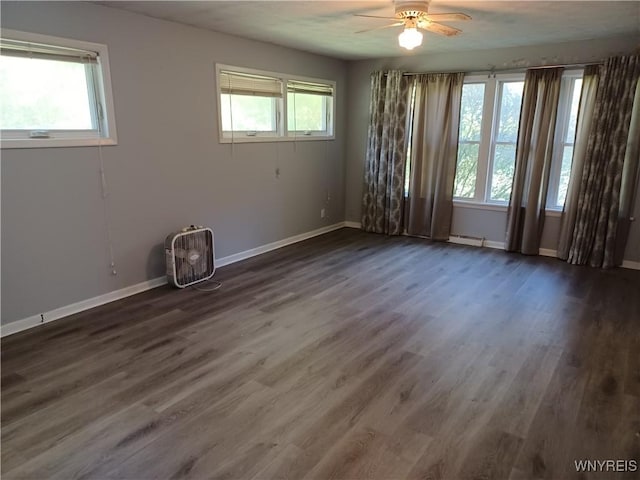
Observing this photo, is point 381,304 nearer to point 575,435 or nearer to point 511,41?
point 575,435

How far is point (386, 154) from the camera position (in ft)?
19.6

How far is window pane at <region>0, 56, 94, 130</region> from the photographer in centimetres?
298

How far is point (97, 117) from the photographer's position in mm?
3473

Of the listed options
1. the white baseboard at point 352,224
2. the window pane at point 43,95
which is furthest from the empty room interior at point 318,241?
the white baseboard at point 352,224

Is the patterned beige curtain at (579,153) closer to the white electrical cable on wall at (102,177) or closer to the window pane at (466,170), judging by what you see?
the window pane at (466,170)

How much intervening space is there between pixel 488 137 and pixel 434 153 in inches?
27.2

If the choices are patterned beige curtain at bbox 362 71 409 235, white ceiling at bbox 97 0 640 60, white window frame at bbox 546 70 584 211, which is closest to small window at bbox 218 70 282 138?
white ceiling at bbox 97 0 640 60

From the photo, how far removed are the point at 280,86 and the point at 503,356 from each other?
383 cm

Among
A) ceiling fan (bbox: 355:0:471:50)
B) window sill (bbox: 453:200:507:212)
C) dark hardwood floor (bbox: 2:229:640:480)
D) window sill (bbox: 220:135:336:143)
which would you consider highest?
ceiling fan (bbox: 355:0:471:50)

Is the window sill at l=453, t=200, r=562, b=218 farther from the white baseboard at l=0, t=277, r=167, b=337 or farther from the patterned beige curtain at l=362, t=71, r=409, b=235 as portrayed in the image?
the white baseboard at l=0, t=277, r=167, b=337

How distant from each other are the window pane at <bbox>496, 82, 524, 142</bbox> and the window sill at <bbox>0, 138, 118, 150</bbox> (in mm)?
4389

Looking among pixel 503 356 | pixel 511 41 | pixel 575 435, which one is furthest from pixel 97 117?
pixel 511 41

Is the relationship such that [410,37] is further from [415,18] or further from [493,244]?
[493,244]

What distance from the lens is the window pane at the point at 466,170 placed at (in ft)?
18.2
